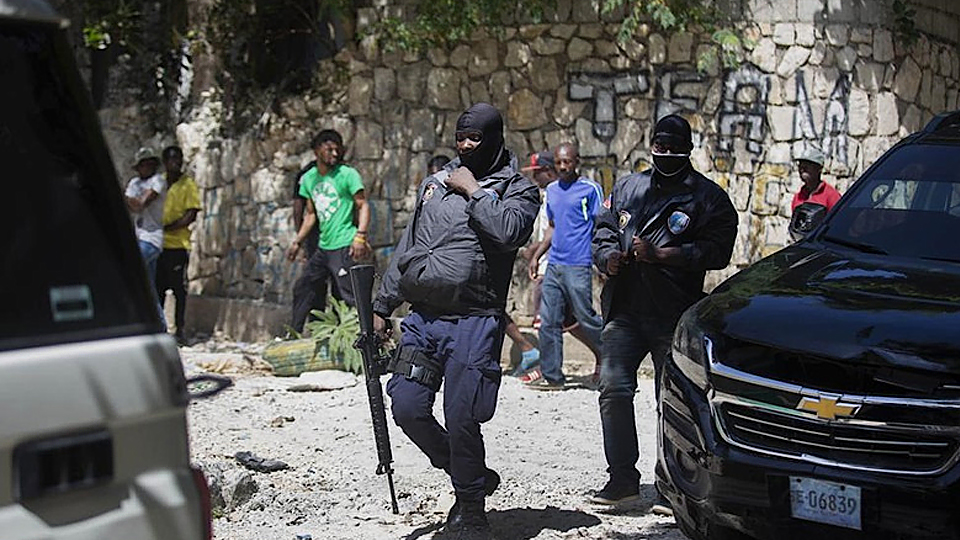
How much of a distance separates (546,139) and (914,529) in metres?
7.72

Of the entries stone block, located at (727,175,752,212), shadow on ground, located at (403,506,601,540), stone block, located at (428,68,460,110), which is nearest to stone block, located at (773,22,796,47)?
stone block, located at (727,175,752,212)

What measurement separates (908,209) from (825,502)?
1654 millimetres

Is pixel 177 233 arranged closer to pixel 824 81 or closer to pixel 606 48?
pixel 606 48

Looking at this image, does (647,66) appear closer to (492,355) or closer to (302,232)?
(302,232)

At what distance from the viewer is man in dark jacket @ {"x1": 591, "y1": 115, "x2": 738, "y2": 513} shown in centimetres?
618

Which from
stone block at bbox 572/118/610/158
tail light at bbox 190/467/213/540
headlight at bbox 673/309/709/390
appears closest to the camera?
tail light at bbox 190/467/213/540

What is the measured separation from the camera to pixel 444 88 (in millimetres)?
11812

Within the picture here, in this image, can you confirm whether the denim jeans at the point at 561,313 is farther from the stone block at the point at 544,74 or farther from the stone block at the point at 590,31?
the stone block at the point at 590,31

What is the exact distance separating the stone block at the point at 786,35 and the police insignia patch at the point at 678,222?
17.1ft

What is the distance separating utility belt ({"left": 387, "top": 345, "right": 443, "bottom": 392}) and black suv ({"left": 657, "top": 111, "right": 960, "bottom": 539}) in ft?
3.54

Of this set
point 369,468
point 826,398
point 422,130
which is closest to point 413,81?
point 422,130

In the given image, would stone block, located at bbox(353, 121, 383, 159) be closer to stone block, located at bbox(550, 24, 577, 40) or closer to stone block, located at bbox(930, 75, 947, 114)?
stone block, located at bbox(550, 24, 577, 40)

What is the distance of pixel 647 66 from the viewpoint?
1124cm

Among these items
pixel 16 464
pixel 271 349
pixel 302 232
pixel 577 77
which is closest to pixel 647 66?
pixel 577 77
